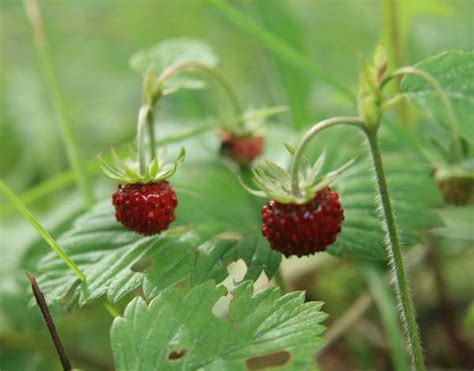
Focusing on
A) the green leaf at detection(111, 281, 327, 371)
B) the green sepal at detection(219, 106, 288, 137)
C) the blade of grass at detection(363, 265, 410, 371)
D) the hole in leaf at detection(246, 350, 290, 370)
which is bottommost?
the hole in leaf at detection(246, 350, 290, 370)

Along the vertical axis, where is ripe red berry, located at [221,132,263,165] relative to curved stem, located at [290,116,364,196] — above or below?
below

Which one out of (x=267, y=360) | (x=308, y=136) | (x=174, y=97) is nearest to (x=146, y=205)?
(x=308, y=136)

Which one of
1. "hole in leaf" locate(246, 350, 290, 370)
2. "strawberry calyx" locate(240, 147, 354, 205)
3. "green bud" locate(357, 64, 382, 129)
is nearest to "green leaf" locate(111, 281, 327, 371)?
"strawberry calyx" locate(240, 147, 354, 205)

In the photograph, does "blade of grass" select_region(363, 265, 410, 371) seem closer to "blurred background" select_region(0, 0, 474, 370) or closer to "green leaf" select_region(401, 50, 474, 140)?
"blurred background" select_region(0, 0, 474, 370)

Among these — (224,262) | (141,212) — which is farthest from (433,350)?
(141,212)

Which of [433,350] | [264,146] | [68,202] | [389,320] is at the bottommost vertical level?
[433,350]

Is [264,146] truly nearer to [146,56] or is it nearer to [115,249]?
[146,56]

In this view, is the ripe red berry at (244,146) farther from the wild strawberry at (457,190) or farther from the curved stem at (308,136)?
the curved stem at (308,136)
